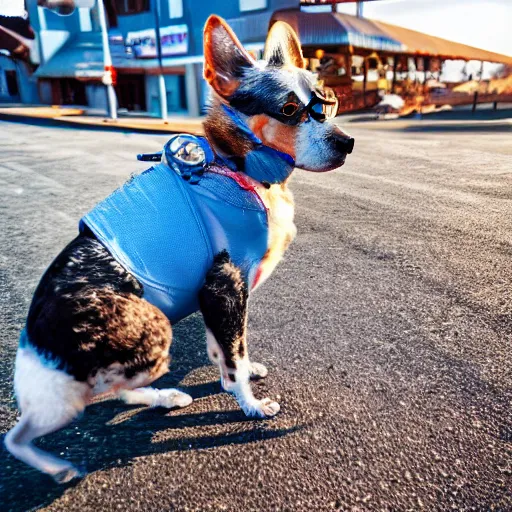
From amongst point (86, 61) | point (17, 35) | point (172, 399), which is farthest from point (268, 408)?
point (17, 35)

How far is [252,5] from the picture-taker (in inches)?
809

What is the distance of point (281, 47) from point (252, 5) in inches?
840

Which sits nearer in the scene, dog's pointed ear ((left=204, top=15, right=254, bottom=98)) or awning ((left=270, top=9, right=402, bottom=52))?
dog's pointed ear ((left=204, top=15, right=254, bottom=98))

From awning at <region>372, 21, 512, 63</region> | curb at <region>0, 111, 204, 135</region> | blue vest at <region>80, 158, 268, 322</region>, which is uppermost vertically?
awning at <region>372, 21, 512, 63</region>

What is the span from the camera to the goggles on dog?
194cm

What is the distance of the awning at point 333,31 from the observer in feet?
61.1

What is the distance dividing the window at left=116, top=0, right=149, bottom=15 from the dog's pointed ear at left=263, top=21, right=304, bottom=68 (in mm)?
26671

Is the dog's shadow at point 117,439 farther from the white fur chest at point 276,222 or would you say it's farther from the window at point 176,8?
the window at point 176,8

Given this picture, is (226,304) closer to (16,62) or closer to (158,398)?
(158,398)

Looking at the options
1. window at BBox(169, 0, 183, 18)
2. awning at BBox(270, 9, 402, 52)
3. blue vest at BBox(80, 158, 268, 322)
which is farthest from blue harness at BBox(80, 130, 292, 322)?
window at BBox(169, 0, 183, 18)

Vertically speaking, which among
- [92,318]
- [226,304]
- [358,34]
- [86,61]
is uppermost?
[358,34]

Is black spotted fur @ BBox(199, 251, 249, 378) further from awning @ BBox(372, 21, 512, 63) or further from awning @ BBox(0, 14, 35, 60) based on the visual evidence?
awning @ BBox(0, 14, 35, 60)

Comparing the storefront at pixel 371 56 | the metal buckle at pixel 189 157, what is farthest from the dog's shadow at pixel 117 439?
the storefront at pixel 371 56

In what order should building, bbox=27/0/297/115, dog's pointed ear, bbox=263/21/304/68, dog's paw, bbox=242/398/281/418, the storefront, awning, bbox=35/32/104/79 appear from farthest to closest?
awning, bbox=35/32/104/79
building, bbox=27/0/297/115
the storefront
dog's paw, bbox=242/398/281/418
dog's pointed ear, bbox=263/21/304/68
